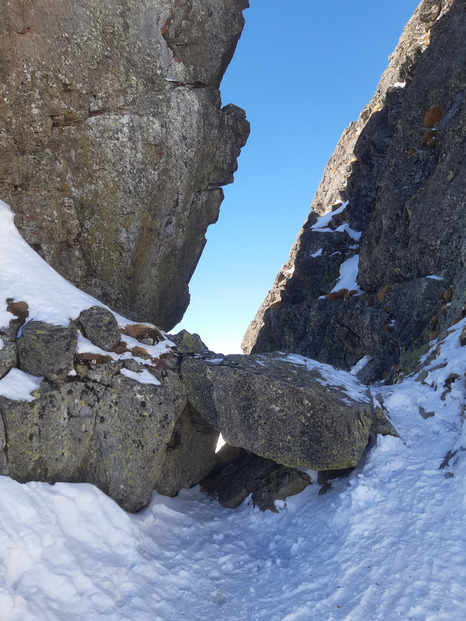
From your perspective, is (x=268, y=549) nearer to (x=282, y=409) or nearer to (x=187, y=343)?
(x=282, y=409)

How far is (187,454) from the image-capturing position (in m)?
16.3

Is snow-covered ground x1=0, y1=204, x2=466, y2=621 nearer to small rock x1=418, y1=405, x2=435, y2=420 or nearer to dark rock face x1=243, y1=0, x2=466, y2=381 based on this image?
small rock x1=418, y1=405, x2=435, y2=420

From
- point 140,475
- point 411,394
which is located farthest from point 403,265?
point 140,475

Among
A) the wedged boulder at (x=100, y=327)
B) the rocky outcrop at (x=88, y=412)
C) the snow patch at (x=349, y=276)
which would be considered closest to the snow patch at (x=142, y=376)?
the rocky outcrop at (x=88, y=412)

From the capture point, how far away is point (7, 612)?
25.1ft

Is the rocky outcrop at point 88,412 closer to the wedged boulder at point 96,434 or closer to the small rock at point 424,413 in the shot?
the wedged boulder at point 96,434

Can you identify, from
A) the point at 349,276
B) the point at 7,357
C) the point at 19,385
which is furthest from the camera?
the point at 349,276

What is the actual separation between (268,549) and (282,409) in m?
4.21

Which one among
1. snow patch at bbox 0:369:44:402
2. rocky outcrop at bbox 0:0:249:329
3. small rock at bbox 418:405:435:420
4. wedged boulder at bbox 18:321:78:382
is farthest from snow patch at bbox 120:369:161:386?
small rock at bbox 418:405:435:420

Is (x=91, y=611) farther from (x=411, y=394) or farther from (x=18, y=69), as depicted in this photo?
(x=18, y=69)

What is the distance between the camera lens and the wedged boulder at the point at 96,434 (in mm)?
11539

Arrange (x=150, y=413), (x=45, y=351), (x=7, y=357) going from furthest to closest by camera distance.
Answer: (x=150, y=413) < (x=45, y=351) < (x=7, y=357)

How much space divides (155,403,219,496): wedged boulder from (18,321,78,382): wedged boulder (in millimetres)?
5036

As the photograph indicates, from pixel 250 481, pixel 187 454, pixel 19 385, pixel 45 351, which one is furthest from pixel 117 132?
pixel 250 481
